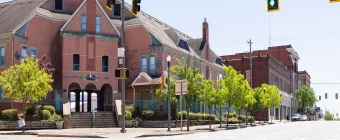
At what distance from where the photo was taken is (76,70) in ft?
140

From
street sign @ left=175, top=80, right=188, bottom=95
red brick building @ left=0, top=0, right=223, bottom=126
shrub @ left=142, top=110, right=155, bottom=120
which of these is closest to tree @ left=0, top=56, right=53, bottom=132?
red brick building @ left=0, top=0, right=223, bottom=126

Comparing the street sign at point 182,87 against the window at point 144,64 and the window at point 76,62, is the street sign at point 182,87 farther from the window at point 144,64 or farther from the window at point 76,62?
the window at point 144,64

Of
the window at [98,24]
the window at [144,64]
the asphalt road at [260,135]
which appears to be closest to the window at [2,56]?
the window at [98,24]

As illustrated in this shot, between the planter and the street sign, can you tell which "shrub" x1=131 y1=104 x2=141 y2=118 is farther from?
the street sign

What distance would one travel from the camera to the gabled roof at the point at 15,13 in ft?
134

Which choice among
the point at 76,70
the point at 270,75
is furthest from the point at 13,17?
the point at 270,75

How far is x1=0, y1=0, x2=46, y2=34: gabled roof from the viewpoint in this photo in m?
40.7

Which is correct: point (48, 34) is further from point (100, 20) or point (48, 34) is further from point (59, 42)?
point (100, 20)

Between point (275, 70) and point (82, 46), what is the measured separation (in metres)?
56.3

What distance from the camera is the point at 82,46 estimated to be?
1679 inches

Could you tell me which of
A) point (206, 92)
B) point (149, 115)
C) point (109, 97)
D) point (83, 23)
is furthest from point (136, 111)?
point (83, 23)

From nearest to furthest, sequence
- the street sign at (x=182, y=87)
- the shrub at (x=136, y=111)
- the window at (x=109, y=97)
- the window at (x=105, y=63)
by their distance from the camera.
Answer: the street sign at (x=182, y=87) < the shrub at (x=136, y=111) < the window at (x=105, y=63) < the window at (x=109, y=97)

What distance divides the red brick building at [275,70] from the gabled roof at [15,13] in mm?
35816

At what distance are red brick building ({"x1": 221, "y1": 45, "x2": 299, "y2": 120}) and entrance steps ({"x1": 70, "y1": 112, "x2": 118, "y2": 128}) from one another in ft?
100
